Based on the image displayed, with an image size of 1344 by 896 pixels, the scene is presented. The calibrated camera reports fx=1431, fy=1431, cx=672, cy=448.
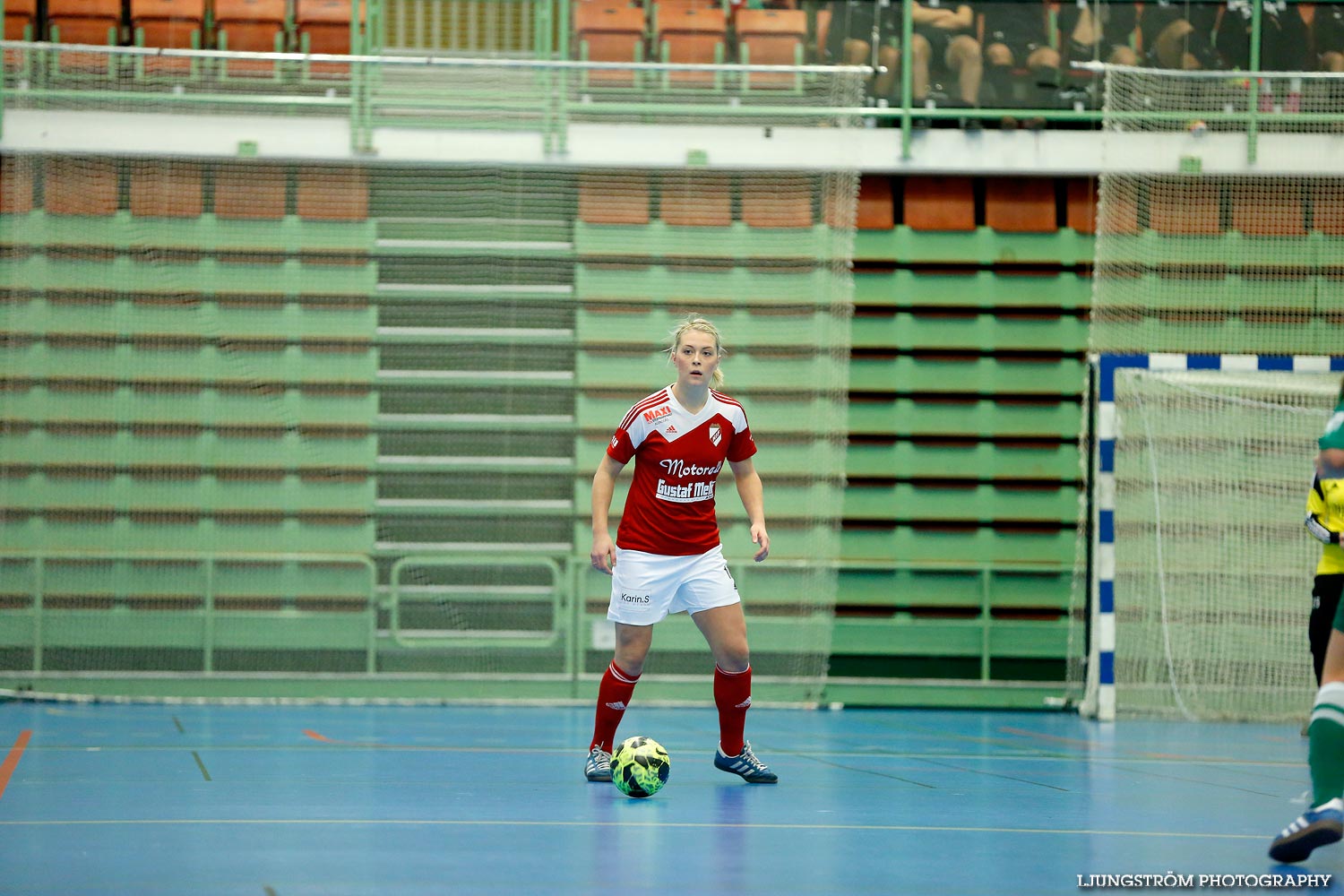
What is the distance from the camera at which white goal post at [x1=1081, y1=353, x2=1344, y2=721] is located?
32.4ft

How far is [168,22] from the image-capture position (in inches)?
448

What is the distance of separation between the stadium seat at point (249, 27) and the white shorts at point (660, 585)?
726cm

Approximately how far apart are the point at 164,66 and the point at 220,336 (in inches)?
82.1

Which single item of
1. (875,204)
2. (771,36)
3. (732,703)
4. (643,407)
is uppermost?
(771,36)

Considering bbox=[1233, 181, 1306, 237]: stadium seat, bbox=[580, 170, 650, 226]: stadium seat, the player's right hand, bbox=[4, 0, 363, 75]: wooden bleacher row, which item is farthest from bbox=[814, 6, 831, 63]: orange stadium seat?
the player's right hand

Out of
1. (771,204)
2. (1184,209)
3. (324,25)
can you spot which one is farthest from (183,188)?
(1184,209)

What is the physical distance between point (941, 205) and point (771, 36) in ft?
6.41

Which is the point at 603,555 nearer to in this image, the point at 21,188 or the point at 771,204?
the point at 771,204

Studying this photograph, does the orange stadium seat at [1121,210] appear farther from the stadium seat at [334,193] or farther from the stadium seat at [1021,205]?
the stadium seat at [334,193]

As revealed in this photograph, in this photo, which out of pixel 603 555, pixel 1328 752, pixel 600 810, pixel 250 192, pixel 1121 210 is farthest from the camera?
pixel 250 192

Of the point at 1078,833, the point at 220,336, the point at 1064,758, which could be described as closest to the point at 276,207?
the point at 220,336

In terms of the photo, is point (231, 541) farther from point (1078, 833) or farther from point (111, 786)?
point (1078, 833)

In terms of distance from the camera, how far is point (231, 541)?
34.3 ft

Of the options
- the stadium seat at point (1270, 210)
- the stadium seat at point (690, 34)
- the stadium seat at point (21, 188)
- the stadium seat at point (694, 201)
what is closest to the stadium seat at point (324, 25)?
the stadium seat at point (21, 188)
